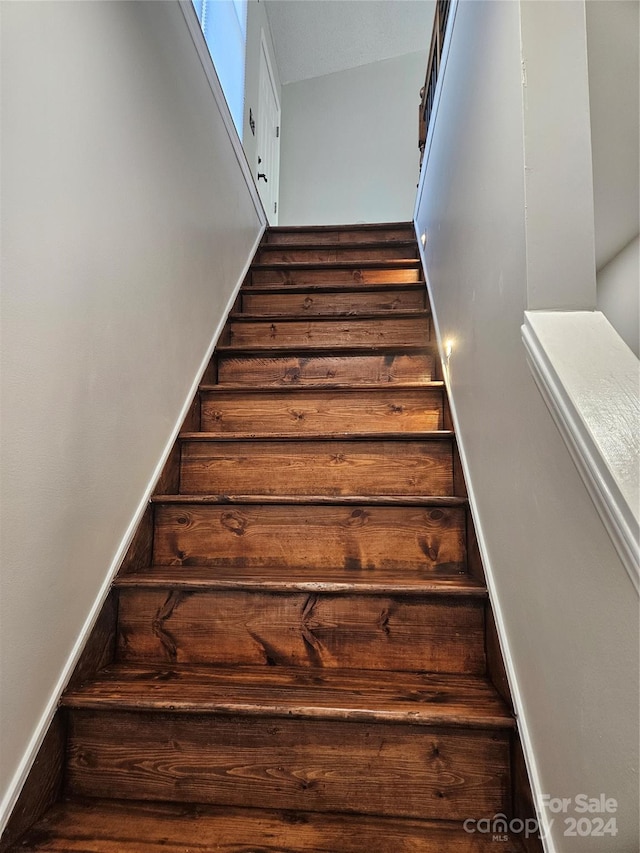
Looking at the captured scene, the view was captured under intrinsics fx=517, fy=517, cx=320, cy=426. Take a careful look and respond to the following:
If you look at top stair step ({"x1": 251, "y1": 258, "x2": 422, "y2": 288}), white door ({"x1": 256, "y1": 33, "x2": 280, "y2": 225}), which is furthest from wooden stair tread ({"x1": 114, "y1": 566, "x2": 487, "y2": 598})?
white door ({"x1": 256, "y1": 33, "x2": 280, "y2": 225})

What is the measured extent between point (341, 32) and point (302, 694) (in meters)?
5.15

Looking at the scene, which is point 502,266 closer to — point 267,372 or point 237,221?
point 267,372

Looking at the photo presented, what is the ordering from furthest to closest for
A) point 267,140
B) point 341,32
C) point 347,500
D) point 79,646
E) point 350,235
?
point 341,32
point 267,140
point 350,235
point 347,500
point 79,646

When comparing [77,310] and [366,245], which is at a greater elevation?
[366,245]

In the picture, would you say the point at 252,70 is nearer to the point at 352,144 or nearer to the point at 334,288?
the point at 352,144

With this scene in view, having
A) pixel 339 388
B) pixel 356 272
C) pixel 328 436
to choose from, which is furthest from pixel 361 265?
pixel 328 436

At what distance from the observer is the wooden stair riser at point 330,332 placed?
2.13 m

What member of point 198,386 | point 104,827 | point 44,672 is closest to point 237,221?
point 198,386

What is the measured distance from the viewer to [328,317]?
2193 mm

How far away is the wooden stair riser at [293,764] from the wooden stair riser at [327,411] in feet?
2.98

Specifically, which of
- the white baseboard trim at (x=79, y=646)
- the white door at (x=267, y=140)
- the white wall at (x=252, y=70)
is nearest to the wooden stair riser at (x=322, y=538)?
the white baseboard trim at (x=79, y=646)

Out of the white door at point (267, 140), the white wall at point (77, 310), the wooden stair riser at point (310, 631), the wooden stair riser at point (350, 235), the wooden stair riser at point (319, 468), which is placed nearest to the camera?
the white wall at point (77, 310)

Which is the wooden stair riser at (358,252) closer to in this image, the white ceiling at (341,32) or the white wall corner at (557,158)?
the white wall corner at (557,158)

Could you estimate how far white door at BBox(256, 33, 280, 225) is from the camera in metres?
3.69
